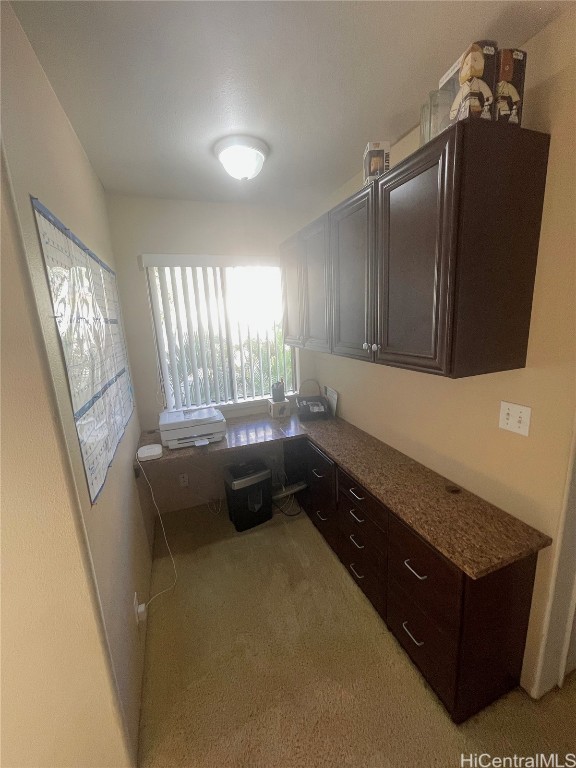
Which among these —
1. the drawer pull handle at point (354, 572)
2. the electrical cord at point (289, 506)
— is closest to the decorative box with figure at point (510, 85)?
the drawer pull handle at point (354, 572)

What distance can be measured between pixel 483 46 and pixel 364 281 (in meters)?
0.87

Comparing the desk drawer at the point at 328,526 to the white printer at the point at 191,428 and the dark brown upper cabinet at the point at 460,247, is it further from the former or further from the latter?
the dark brown upper cabinet at the point at 460,247

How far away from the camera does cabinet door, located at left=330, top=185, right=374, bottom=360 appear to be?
61.7 inches

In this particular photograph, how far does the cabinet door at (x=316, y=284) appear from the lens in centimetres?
197

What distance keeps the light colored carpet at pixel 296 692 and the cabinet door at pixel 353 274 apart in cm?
152

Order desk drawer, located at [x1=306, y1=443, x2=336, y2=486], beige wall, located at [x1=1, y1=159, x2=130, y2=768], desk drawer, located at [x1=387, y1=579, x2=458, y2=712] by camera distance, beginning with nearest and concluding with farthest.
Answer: beige wall, located at [x1=1, y1=159, x2=130, y2=768]
desk drawer, located at [x1=387, y1=579, x2=458, y2=712]
desk drawer, located at [x1=306, y1=443, x2=336, y2=486]

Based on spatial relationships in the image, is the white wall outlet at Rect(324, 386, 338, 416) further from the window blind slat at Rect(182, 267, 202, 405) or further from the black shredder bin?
the window blind slat at Rect(182, 267, 202, 405)

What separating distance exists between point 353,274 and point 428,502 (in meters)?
1.25

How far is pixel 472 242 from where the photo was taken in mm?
1096

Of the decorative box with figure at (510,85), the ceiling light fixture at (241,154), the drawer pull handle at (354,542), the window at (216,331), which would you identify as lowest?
the drawer pull handle at (354,542)

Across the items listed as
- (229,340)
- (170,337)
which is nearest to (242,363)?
(229,340)

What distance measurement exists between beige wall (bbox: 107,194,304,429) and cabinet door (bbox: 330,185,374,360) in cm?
105

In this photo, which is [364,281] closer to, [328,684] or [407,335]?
[407,335]

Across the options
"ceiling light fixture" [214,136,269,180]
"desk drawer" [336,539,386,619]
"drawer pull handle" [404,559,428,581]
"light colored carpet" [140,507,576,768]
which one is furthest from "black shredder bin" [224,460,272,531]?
"ceiling light fixture" [214,136,269,180]
